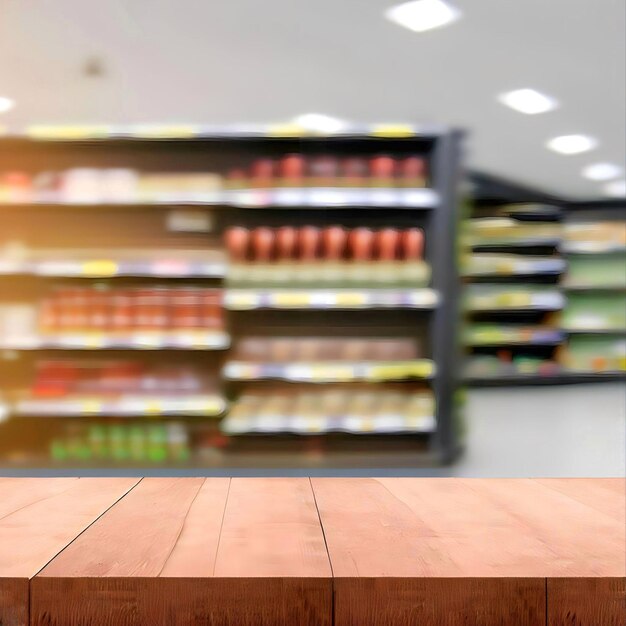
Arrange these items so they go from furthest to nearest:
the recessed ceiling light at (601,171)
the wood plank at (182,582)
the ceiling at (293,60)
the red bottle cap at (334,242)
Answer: the recessed ceiling light at (601,171)
the ceiling at (293,60)
the red bottle cap at (334,242)
the wood plank at (182,582)

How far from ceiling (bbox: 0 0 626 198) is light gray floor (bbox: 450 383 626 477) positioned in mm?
1915

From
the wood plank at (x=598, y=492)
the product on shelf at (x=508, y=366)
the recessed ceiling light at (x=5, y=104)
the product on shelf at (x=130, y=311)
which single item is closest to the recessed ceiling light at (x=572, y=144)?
the product on shelf at (x=508, y=366)

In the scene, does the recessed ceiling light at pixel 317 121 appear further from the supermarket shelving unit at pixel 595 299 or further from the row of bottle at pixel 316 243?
the supermarket shelving unit at pixel 595 299

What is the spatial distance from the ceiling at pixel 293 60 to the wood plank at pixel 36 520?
151 inches

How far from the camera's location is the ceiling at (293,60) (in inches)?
172

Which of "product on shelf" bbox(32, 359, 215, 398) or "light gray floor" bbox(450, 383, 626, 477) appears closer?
"product on shelf" bbox(32, 359, 215, 398)

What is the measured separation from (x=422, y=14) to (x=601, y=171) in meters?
3.08

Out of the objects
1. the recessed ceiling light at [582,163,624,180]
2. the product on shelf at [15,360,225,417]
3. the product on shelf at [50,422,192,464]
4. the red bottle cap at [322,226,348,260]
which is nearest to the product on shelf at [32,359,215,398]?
the product on shelf at [15,360,225,417]

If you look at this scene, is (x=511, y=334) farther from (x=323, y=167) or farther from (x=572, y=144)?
(x=323, y=167)

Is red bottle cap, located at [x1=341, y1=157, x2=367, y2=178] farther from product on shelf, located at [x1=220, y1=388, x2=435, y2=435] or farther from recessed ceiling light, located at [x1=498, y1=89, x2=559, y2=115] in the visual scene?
recessed ceiling light, located at [x1=498, y1=89, x2=559, y2=115]

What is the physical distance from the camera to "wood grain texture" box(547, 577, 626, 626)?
61cm

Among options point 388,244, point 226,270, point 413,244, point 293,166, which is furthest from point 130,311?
point 413,244

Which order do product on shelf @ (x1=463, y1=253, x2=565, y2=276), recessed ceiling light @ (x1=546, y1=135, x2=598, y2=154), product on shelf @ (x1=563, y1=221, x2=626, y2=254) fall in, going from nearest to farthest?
product on shelf @ (x1=463, y1=253, x2=565, y2=276) → product on shelf @ (x1=563, y1=221, x2=626, y2=254) → recessed ceiling light @ (x1=546, y1=135, x2=598, y2=154)

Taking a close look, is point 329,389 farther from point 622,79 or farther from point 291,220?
point 622,79
